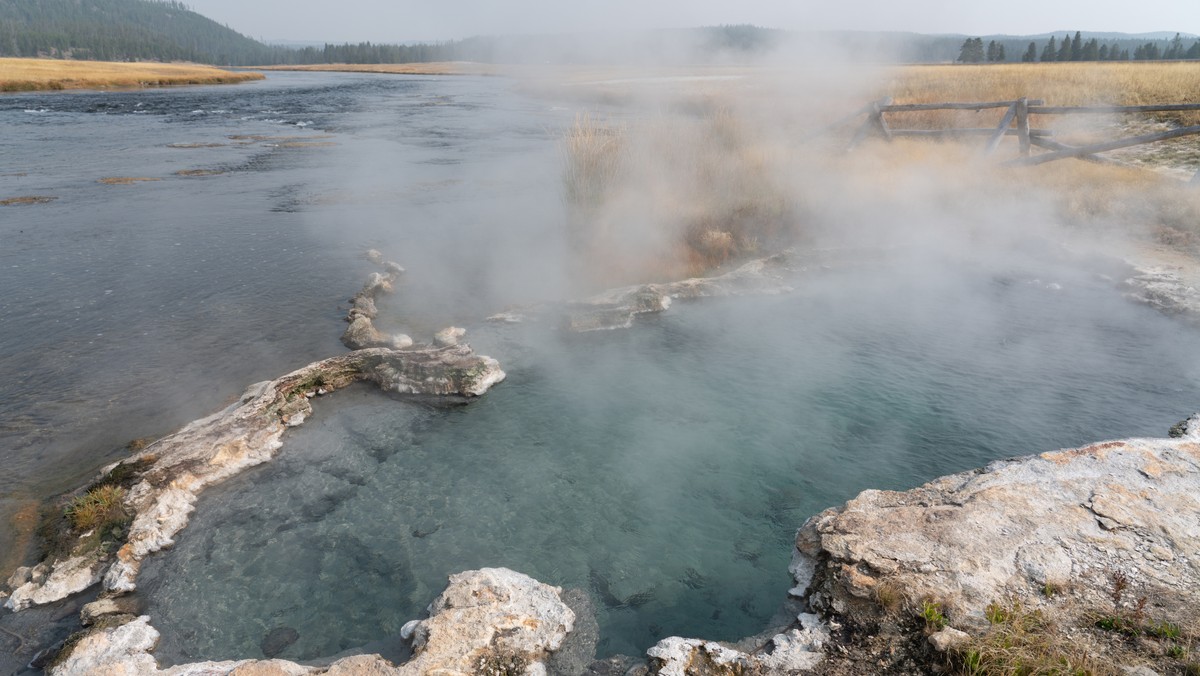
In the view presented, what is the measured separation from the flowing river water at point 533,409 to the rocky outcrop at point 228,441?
6.0 inches

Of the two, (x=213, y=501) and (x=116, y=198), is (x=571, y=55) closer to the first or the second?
(x=116, y=198)

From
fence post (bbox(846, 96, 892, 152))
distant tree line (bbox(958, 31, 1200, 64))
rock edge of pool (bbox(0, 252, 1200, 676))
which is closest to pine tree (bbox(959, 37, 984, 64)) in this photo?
distant tree line (bbox(958, 31, 1200, 64))

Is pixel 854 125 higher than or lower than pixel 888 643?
higher

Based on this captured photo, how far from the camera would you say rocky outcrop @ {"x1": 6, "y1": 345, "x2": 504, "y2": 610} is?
3961mm

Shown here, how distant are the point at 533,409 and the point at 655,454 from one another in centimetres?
129

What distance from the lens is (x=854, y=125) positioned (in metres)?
14.1

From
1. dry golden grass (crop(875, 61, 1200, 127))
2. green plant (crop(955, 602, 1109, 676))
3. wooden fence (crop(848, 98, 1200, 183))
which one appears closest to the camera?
green plant (crop(955, 602, 1109, 676))

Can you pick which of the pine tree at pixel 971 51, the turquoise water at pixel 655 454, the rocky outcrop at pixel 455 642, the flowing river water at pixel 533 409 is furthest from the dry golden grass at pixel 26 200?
the pine tree at pixel 971 51

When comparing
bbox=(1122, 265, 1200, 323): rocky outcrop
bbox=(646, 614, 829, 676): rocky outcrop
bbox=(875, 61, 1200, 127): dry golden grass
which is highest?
bbox=(875, 61, 1200, 127): dry golden grass

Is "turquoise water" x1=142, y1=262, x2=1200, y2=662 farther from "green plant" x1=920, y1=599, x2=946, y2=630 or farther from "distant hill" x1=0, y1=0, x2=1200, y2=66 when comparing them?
"distant hill" x1=0, y1=0, x2=1200, y2=66

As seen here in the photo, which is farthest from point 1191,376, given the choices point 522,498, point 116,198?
point 116,198

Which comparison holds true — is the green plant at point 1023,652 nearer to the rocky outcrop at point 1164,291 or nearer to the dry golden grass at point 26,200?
the rocky outcrop at point 1164,291

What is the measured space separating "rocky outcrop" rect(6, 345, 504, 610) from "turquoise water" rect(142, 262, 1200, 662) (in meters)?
0.16

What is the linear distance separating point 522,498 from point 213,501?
2.24 m
